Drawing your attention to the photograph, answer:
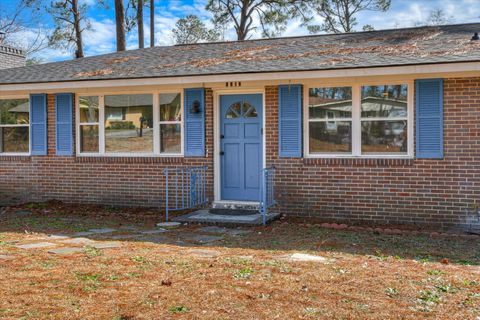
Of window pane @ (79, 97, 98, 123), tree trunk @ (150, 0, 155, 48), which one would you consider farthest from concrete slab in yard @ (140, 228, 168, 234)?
tree trunk @ (150, 0, 155, 48)

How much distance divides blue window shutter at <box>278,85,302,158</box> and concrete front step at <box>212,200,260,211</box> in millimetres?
1140

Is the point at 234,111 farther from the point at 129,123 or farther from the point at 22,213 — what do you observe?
the point at 22,213

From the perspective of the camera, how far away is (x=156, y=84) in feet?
32.2

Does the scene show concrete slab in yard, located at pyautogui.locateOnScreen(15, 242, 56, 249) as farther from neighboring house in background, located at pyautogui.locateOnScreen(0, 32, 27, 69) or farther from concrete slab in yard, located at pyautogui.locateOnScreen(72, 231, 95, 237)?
neighboring house in background, located at pyautogui.locateOnScreen(0, 32, 27, 69)

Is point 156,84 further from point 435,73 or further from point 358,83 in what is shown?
point 435,73

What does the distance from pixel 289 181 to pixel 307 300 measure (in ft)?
17.0

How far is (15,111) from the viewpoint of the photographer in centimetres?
1166

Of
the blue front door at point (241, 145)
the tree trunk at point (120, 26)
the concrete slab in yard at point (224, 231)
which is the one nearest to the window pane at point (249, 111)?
the blue front door at point (241, 145)

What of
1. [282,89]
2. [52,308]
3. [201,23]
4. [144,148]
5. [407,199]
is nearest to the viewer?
[52,308]

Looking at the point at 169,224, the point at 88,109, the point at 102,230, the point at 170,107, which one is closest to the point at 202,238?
the point at 169,224

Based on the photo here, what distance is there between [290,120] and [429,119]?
238cm

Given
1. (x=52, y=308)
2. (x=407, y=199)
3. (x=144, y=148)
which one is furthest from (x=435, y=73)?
(x=52, y=308)

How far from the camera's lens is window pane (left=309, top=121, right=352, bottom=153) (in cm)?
917

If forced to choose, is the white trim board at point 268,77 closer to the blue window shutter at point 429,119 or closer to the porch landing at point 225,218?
the blue window shutter at point 429,119
